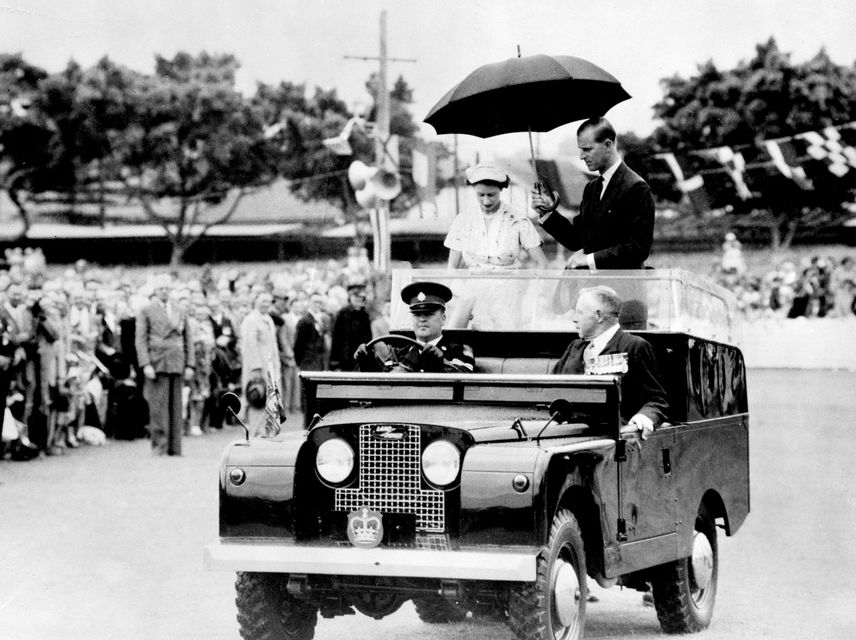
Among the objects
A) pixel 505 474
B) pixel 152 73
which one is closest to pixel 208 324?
pixel 505 474

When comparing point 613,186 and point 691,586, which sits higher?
point 613,186

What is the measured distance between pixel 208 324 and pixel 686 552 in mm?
15939

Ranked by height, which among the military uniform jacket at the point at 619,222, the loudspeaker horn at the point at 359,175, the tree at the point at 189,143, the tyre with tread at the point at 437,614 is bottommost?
the tyre with tread at the point at 437,614

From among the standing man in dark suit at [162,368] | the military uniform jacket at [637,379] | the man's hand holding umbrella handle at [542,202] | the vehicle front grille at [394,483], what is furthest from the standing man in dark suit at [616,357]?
the standing man in dark suit at [162,368]

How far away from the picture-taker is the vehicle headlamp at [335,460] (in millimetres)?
7016

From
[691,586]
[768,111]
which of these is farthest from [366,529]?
[768,111]

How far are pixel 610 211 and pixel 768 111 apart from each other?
5424 cm

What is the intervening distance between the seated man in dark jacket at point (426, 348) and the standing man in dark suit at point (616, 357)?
0.63 m

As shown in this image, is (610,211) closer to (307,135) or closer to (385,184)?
(385,184)

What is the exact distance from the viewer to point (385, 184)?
3006cm

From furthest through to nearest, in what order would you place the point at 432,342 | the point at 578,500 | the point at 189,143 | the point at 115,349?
the point at 189,143 → the point at 115,349 → the point at 432,342 → the point at 578,500

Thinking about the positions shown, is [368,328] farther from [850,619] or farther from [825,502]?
[850,619]

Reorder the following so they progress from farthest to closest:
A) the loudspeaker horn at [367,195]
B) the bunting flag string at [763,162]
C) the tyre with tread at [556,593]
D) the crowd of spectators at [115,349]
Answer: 1. the bunting flag string at [763,162]
2. the loudspeaker horn at [367,195]
3. the crowd of spectators at [115,349]
4. the tyre with tread at [556,593]

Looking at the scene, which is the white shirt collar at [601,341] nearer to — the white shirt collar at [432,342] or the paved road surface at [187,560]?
the white shirt collar at [432,342]
